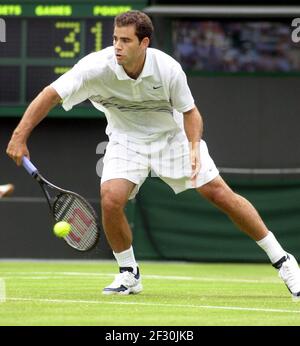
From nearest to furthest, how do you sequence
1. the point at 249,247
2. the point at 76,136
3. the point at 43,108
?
the point at 43,108 < the point at 249,247 < the point at 76,136

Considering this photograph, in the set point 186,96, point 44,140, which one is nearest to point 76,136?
point 44,140

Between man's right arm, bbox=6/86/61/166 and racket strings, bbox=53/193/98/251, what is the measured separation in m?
0.52

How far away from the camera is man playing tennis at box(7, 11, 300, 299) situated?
8.66m

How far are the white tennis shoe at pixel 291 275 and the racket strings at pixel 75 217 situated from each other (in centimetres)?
145

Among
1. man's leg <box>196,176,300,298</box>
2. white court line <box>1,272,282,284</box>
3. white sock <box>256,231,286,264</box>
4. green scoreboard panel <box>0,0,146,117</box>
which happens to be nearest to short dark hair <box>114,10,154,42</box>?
man's leg <box>196,176,300,298</box>

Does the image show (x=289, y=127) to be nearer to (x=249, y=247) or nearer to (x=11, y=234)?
(x=249, y=247)

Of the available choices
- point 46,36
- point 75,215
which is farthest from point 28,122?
point 46,36

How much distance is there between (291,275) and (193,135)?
125cm

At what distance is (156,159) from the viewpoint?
9109 millimetres

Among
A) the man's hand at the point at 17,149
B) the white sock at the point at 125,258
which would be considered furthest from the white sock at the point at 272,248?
the man's hand at the point at 17,149

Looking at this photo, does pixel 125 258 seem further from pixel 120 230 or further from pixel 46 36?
pixel 46 36

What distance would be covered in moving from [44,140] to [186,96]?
7.86m

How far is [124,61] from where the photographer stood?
340 inches

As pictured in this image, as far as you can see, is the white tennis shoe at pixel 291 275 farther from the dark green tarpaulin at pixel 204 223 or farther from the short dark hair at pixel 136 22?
the dark green tarpaulin at pixel 204 223
